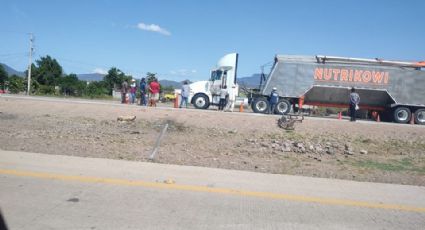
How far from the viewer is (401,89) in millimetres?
25922

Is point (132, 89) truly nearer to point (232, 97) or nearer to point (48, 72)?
point (232, 97)

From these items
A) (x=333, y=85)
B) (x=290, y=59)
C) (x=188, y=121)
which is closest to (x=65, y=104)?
(x=188, y=121)

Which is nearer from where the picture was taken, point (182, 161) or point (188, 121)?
point (182, 161)

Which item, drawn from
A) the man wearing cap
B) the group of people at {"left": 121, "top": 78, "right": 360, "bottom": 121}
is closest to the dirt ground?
the group of people at {"left": 121, "top": 78, "right": 360, "bottom": 121}

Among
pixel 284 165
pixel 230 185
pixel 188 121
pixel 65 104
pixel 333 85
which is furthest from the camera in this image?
pixel 333 85

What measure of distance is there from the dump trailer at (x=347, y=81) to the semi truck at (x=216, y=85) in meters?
Result: 2.41

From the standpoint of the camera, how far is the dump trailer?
25.7 meters

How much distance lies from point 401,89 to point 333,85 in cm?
387

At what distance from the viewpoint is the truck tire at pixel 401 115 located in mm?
25969

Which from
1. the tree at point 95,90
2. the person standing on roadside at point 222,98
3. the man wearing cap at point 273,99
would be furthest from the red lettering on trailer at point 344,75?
the tree at point 95,90

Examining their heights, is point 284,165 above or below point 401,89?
below

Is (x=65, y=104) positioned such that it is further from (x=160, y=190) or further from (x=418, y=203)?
(x=418, y=203)

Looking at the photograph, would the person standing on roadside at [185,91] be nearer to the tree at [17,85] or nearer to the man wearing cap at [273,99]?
the man wearing cap at [273,99]

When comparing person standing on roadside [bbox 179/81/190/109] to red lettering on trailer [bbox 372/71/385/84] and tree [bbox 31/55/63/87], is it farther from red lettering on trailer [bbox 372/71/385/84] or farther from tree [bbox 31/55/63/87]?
tree [bbox 31/55/63/87]
